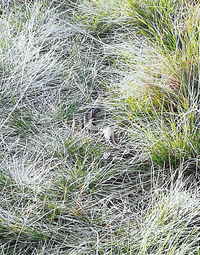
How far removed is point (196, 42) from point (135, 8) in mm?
627

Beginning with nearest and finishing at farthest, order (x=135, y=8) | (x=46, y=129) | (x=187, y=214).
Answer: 1. (x=187, y=214)
2. (x=46, y=129)
3. (x=135, y=8)

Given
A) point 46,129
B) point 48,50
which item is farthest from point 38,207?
point 48,50

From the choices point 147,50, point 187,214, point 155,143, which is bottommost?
point 187,214

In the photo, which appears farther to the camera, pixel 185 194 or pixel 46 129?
pixel 46 129

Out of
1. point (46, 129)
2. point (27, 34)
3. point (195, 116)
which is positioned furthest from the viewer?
point (27, 34)

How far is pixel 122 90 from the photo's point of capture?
232 cm

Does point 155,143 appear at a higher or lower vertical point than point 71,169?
higher

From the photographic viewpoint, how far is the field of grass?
1768mm

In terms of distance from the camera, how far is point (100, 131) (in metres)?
2.28

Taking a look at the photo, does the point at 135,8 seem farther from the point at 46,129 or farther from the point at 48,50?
the point at 46,129

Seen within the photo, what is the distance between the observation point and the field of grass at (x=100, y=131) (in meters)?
1.77

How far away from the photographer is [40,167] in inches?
81.3

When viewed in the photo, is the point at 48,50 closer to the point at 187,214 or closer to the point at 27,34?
the point at 27,34

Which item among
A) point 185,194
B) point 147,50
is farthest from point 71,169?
point 147,50
